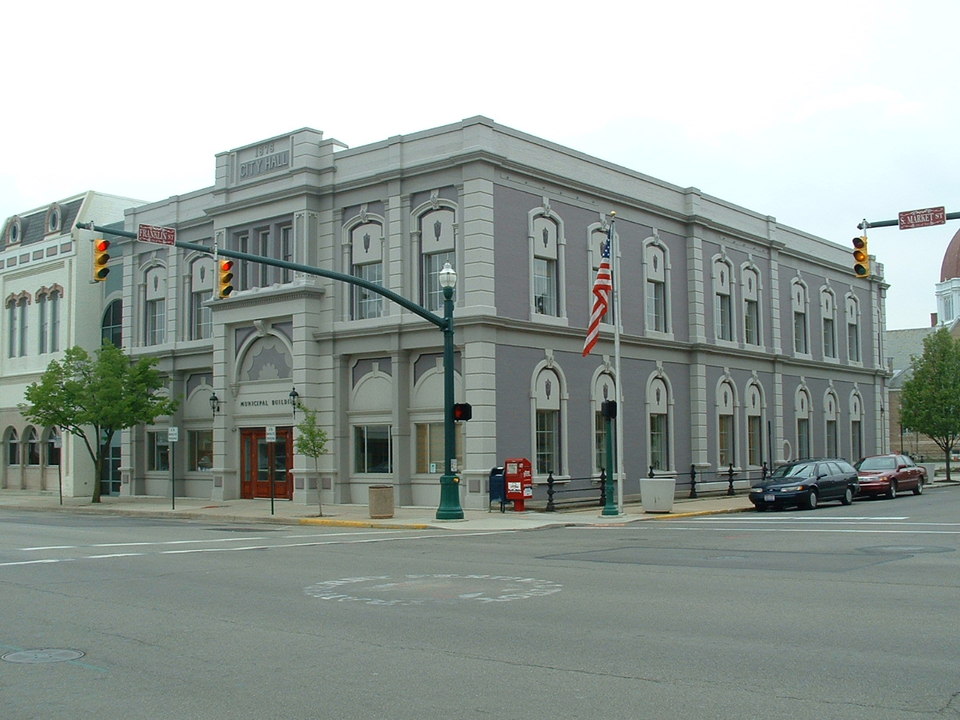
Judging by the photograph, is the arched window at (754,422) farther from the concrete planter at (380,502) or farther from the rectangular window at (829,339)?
the concrete planter at (380,502)

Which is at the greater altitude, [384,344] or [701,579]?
[384,344]

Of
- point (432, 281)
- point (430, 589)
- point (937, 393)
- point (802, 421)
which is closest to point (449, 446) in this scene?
point (432, 281)

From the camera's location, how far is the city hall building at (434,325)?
30.2m

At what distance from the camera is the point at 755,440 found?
4247 cm

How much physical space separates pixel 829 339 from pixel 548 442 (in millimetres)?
23262

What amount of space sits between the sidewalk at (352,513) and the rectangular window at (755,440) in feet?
14.2

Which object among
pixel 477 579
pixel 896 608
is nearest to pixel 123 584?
pixel 477 579

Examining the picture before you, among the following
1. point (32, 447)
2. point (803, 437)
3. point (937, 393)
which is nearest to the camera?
point (803, 437)

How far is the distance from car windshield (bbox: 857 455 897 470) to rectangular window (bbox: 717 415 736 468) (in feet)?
17.4

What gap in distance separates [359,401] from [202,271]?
32.1 feet

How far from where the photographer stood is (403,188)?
103 feet

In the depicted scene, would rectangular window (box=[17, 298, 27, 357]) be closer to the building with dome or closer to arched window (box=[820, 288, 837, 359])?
arched window (box=[820, 288, 837, 359])

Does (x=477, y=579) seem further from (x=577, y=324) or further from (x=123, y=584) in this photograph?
(x=577, y=324)

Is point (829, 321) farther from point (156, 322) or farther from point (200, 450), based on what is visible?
point (156, 322)
